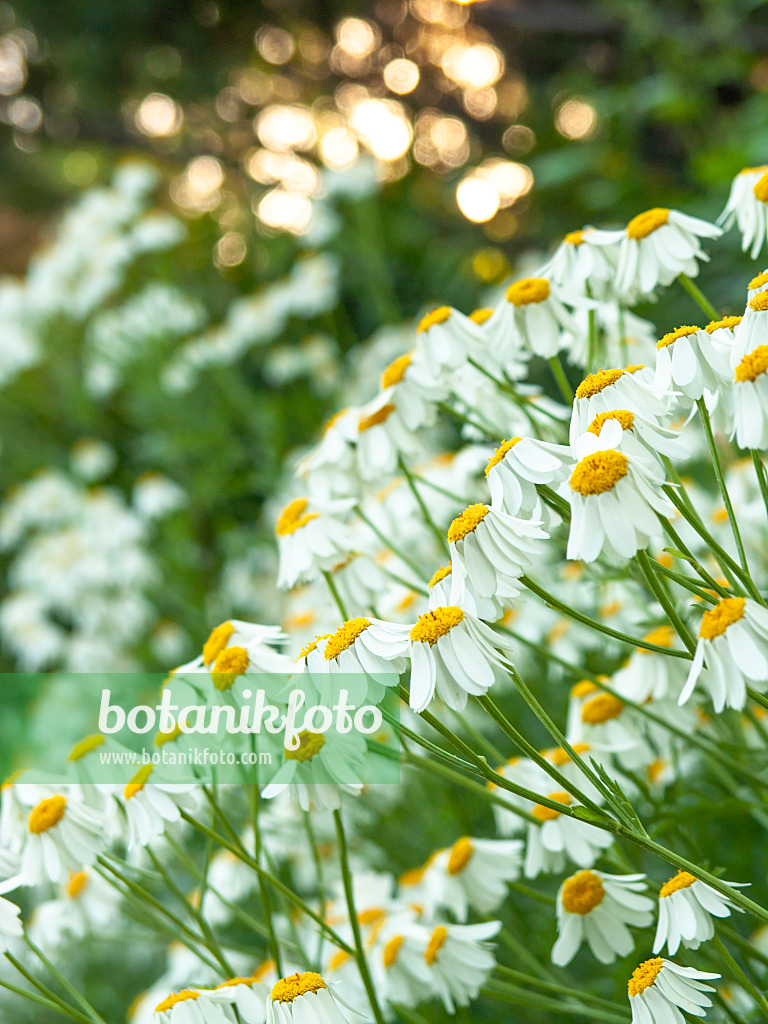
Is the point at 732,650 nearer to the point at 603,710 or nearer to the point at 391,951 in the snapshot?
the point at 603,710

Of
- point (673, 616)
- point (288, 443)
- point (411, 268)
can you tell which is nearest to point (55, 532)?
point (288, 443)

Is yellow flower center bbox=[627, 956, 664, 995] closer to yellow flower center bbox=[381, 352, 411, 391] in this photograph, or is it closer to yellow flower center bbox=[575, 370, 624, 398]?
yellow flower center bbox=[575, 370, 624, 398]

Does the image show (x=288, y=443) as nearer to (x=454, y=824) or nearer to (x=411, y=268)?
(x=411, y=268)

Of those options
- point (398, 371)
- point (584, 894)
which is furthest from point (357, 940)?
point (398, 371)

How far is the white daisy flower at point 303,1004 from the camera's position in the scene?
57cm

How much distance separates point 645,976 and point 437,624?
26 cm

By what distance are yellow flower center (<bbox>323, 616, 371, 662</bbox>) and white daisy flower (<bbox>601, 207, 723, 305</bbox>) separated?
0.43m

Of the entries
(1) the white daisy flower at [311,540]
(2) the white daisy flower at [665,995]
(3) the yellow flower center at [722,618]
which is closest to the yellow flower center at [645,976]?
(2) the white daisy flower at [665,995]

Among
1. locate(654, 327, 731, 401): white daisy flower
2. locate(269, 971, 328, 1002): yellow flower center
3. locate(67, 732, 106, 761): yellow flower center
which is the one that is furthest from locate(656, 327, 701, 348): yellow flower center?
locate(67, 732, 106, 761): yellow flower center

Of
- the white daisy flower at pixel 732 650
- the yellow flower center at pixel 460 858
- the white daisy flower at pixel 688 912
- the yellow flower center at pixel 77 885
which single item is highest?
the yellow flower center at pixel 77 885

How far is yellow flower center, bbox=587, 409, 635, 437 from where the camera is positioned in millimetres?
532

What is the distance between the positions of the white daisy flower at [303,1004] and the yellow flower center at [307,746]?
5.7 inches

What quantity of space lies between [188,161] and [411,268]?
4.06 feet

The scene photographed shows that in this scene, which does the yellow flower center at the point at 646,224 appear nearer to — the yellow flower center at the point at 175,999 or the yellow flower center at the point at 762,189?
the yellow flower center at the point at 762,189
